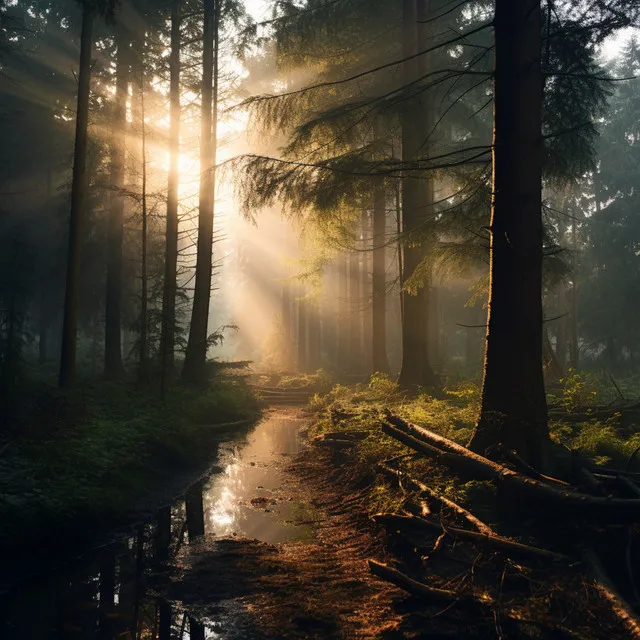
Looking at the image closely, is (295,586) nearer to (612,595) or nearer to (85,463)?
(612,595)

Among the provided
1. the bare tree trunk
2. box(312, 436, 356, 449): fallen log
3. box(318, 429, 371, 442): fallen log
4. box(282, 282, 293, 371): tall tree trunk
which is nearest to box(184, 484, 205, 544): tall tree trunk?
box(312, 436, 356, 449): fallen log

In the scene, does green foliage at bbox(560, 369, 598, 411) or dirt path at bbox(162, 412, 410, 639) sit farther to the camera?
green foliage at bbox(560, 369, 598, 411)

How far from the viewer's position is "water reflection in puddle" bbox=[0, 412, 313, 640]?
4363 millimetres

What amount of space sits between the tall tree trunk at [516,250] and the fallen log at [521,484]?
1.26 ft

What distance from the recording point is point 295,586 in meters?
5.11

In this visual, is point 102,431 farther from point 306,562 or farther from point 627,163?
point 627,163

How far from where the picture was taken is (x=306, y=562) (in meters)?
5.72

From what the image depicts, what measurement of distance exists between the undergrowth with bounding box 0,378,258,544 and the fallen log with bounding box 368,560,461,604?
384 centimetres

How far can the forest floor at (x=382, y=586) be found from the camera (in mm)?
3879

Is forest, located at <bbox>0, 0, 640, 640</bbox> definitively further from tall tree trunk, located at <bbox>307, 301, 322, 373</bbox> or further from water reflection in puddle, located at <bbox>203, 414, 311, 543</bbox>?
tall tree trunk, located at <bbox>307, 301, 322, 373</bbox>

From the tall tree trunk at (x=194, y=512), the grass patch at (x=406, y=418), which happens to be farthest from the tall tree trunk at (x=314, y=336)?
the tall tree trunk at (x=194, y=512)

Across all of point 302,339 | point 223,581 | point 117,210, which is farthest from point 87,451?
point 302,339

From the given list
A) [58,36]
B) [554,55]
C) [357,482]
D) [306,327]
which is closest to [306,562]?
[357,482]

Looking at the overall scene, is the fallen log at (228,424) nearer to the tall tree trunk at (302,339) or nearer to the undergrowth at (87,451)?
the undergrowth at (87,451)
